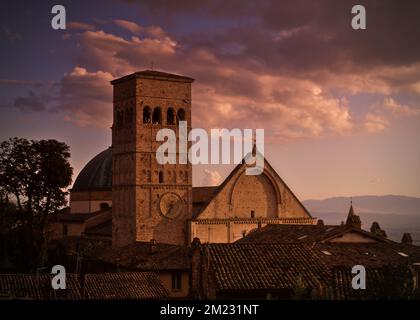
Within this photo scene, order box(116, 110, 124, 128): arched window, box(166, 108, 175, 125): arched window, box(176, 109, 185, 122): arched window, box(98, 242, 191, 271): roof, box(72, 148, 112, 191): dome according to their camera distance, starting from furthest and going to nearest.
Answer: box(72, 148, 112, 191): dome, box(116, 110, 124, 128): arched window, box(176, 109, 185, 122): arched window, box(166, 108, 175, 125): arched window, box(98, 242, 191, 271): roof

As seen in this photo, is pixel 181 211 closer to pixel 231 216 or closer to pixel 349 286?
pixel 231 216

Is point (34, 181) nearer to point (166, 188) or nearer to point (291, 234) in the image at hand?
point (166, 188)

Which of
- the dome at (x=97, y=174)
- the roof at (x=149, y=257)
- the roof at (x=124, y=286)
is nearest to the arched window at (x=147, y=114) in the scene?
the roof at (x=149, y=257)

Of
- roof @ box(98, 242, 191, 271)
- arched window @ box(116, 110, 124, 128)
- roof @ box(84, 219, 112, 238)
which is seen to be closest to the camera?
roof @ box(98, 242, 191, 271)

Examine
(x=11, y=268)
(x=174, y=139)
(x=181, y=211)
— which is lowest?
(x=11, y=268)

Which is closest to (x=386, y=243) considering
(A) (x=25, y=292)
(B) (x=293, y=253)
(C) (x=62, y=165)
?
(B) (x=293, y=253)

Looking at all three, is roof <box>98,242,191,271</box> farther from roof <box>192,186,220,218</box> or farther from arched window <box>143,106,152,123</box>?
arched window <box>143,106,152,123</box>

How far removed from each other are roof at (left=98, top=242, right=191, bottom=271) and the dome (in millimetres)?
23847

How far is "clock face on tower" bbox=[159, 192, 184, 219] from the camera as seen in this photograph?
54719 millimetres

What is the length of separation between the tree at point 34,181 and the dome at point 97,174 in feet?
79.5

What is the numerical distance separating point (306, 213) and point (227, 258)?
35.7m

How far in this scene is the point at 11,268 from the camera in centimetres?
4538

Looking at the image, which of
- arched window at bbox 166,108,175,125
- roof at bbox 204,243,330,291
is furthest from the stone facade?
roof at bbox 204,243,330,291

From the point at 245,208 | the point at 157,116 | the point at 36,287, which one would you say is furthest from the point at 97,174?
the point at 36,287
